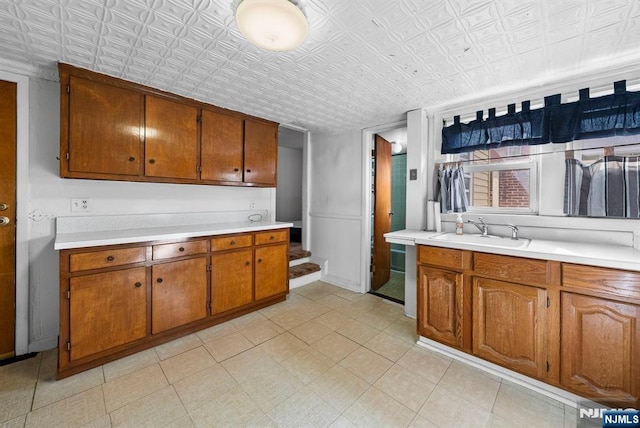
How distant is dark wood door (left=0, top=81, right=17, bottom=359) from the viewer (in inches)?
73.0

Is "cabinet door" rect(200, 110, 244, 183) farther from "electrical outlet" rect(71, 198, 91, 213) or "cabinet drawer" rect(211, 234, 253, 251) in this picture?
"electrical outlet" rect(71, 198, 91, 213)

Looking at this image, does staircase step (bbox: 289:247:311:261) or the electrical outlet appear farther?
staircase step (bbox: 289:247:311:261)

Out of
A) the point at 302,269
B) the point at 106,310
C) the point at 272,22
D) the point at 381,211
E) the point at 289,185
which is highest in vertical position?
the point at 272,22

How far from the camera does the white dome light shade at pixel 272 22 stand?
117 cm

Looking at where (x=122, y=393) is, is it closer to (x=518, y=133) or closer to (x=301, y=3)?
(x=301, y=3)

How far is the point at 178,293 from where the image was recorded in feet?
7.11

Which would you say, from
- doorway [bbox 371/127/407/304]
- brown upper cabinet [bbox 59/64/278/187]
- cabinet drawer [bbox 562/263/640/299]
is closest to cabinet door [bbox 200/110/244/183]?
brown upper cabinet [bbox 59/64/278/187]

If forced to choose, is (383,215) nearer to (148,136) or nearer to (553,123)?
(553,123)

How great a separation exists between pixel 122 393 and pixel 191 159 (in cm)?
189

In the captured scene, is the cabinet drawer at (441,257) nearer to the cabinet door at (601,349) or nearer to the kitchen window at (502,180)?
the cabinet door at (601,349)

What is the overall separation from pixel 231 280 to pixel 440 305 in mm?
1920

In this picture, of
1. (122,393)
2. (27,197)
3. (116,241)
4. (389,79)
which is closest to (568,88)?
(389,79)

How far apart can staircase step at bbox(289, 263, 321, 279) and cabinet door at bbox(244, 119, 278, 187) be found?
1259 millimetres

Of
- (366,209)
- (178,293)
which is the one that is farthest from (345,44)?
(178,293)
